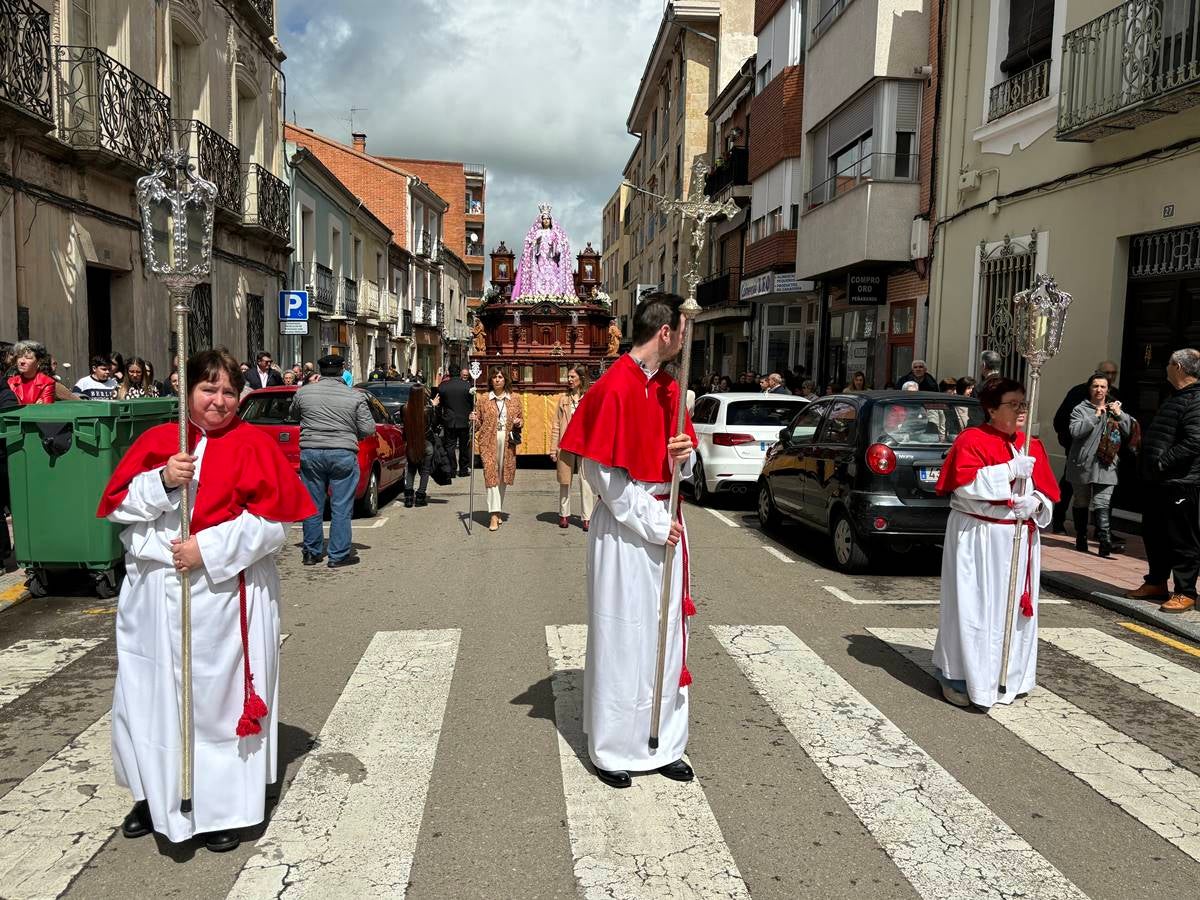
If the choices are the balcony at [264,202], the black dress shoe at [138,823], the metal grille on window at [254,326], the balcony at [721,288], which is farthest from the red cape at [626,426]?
the balcony at [721,288]

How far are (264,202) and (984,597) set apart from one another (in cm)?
1956

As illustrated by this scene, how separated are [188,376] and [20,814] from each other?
1.85m

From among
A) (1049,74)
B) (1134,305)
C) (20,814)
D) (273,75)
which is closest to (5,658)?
(20,814)

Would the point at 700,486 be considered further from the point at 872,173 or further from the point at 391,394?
the point at 872,173

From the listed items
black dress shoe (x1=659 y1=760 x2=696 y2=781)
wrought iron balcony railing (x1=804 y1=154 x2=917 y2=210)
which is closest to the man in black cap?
wrought iron balcony railing (x1=804 y1=154 x2=917 y2=210)

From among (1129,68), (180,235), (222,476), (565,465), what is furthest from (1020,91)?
(222,476)

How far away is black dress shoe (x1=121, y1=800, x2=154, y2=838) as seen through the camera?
11.5ft

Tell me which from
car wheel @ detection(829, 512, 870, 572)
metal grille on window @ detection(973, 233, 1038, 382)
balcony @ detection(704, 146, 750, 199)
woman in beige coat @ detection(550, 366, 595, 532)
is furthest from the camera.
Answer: balcony @ detection(704, 146, 750, 199)

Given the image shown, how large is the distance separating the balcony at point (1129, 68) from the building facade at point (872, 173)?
4.56m

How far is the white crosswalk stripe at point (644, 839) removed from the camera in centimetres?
321

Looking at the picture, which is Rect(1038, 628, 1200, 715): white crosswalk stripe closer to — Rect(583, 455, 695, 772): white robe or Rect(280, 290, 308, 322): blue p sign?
Rect(583, 455, 695, 772): white robe

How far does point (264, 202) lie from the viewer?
21062 millimetres

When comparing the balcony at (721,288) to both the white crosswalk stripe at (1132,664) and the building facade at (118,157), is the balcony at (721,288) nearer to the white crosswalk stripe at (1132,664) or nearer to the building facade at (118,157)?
the building facade at (118,157)

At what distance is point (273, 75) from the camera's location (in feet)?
74.5
